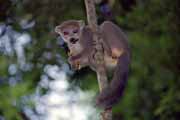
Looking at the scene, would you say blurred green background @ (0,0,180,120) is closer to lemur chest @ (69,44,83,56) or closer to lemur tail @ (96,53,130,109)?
lemur chest @ (69,44,83,56)

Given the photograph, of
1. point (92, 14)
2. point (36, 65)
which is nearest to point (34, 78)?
point (36, 65)

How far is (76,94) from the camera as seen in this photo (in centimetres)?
775

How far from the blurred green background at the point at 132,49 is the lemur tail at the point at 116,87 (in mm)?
1882

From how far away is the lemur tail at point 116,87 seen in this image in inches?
197

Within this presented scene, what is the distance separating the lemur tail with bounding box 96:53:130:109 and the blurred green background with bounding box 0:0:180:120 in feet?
6.17

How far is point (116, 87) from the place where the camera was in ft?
17.4

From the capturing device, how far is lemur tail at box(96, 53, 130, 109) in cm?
500

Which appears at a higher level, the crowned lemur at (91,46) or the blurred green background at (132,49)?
the crowned lemur at (91,46)

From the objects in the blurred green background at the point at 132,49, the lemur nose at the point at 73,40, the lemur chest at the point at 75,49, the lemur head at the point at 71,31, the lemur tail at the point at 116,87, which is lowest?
the blurred green background at the point at 132,49

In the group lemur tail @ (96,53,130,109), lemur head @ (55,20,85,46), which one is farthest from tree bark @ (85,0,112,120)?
lemur head @ (55,20,85,46)

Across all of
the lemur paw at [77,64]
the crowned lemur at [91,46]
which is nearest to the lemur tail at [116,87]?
the crowned lemur at [91,46]

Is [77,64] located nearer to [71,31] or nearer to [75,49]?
[75,49]

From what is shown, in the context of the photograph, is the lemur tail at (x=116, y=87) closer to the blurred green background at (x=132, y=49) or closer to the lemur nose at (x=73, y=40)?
the lemur nose at (x=73, y=40)

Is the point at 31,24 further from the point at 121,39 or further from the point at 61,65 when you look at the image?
the point at 121,39
